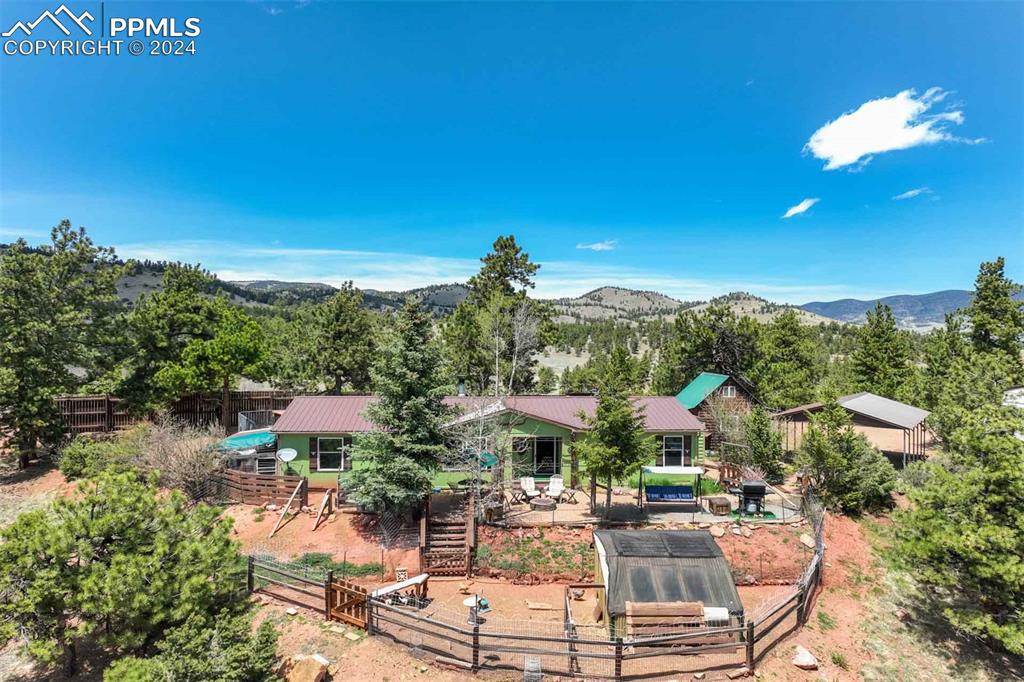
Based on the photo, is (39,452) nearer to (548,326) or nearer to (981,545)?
(548,326)

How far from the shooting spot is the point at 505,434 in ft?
64.9

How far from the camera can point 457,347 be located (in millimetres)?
33531

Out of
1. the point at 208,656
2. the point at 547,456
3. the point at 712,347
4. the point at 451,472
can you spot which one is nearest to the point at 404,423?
the point at 451,472

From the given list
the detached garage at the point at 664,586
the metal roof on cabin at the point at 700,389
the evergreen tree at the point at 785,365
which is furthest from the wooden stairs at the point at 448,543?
the evergreen tree at the point at 785,365

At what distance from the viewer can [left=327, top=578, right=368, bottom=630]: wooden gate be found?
1303cm

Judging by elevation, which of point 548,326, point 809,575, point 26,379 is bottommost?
point 809,575

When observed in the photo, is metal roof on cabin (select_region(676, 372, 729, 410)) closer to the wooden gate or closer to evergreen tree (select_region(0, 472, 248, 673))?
the wooden gate

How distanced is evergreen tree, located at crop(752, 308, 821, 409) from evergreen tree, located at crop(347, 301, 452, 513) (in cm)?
2457

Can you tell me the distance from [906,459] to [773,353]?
15502mm

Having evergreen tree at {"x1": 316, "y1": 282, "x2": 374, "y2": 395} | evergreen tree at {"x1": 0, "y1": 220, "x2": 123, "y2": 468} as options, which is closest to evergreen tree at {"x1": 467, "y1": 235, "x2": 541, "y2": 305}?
evergreen tree at {"x1": 316, "y1": 282, "x2": 374, "y2": 395}

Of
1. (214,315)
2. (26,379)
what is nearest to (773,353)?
(214,315)

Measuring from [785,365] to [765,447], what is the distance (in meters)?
16.1

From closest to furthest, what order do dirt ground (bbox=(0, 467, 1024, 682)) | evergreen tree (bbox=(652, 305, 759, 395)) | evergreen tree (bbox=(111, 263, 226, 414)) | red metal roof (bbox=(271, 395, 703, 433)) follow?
dirt ground (bbox=(0, 467, 1024, 682)) → red metal roof (bbox=(271, 395, 703, 433)) → evergreen tree (bbox=(111, 263, 226, 414)) → evergreen tree (bbox=(652, 305, 759, 395))

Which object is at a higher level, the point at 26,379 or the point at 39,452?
the point at 26,379
